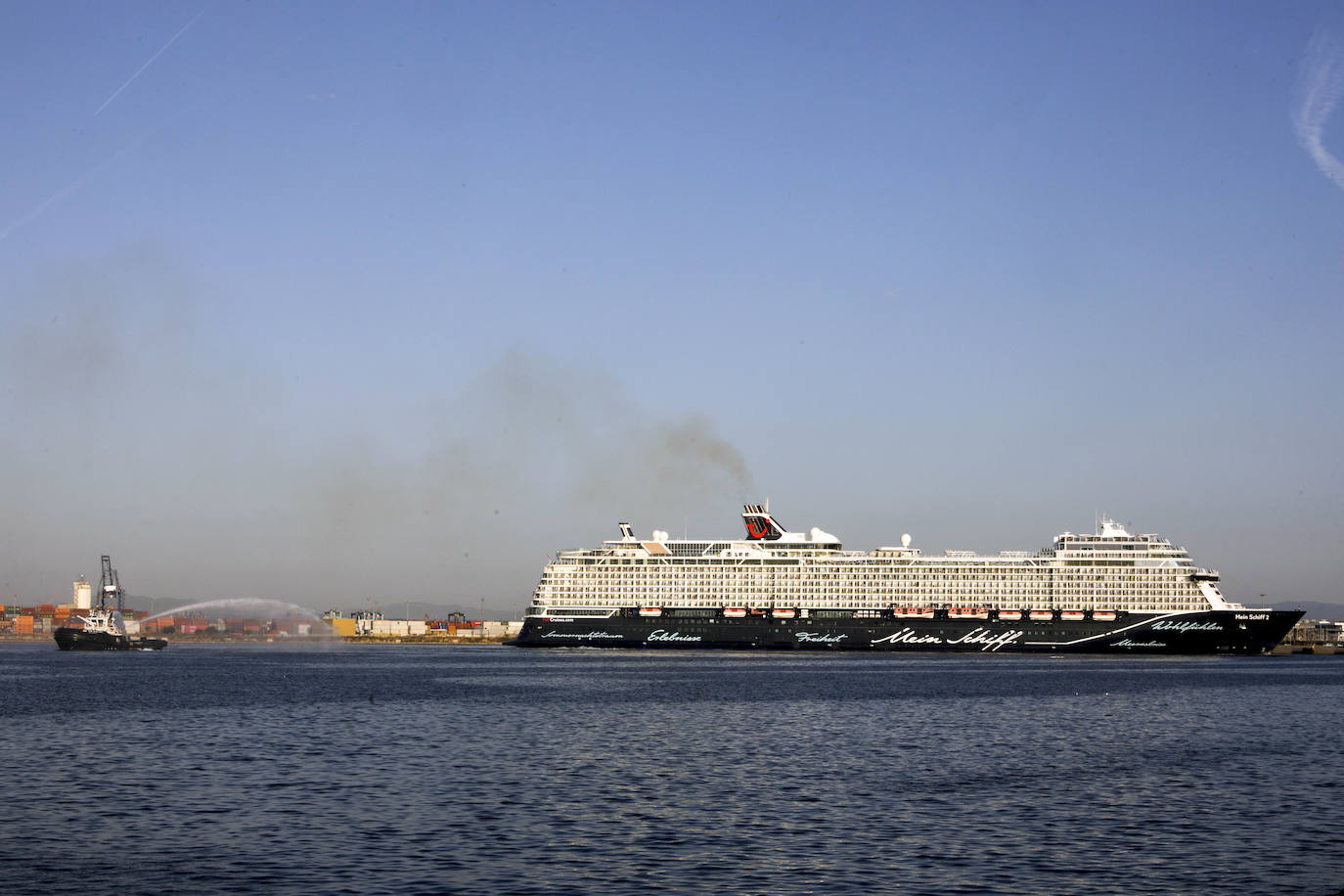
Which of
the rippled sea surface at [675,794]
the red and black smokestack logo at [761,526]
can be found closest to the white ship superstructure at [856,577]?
the red and black smokestack logo at [761,526]

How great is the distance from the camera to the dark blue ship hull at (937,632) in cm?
13650

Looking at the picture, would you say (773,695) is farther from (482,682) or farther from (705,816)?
(705,816)

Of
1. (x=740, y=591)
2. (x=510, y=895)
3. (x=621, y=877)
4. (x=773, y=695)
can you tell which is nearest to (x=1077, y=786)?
(x=621, y=877)

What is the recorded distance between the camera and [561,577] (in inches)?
6304

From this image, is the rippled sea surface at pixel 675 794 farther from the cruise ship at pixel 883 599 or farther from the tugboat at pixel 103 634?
the tugboat at pixel 103 634

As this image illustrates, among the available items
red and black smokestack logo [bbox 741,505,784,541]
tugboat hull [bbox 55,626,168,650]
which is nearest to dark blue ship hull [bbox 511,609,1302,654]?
red and black smokestack logo [bbox 741,505,784,541]

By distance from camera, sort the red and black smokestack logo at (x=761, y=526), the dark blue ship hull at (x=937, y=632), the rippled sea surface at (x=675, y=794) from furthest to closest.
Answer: the red and black smokestack logo at (x=761, y=526) < the dark blue ship hull at (x=937, y=632) < the rippled sea surface at (x=675, y=794)

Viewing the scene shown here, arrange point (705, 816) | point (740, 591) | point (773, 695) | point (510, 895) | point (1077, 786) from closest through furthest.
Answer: point (510, 895) < point (705, 816) < point (1077, 786) < point (773, 695) < point (740, 591)

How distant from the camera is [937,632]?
14338 centimetres

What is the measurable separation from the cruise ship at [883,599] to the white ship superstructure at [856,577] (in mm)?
154

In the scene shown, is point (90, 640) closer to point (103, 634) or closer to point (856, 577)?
point (103, 634)

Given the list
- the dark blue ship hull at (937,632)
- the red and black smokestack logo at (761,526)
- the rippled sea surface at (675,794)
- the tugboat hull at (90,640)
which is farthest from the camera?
the tugboat hull at (90,640)

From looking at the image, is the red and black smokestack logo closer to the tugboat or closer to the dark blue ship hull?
the dark blue ship hull

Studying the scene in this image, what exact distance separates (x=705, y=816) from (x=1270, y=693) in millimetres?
61347
